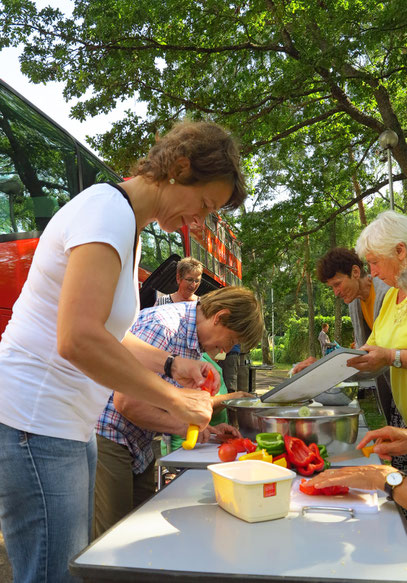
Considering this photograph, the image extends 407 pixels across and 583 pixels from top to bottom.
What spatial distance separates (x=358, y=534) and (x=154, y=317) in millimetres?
1807

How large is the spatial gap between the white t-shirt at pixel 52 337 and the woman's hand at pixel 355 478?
790mm

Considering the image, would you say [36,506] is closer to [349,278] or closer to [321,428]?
[321,428]

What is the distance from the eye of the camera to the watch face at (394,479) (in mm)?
1881

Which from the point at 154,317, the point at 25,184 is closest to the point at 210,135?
the point at 154,317

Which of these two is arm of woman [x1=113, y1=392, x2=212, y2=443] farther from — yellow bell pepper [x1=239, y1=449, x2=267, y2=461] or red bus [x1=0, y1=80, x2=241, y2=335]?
red bus [x1=0, y1=80, x2=241, y2=335]

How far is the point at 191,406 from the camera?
166 cm

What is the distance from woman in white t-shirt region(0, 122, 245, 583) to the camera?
1424mm

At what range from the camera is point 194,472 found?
2363mm

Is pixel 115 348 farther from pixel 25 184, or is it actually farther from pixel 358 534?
pixel 25 184

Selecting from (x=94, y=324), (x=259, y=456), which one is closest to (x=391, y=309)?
(x=259, y=456)

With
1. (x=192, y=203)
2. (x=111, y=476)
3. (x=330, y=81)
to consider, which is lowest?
(x=111, y=476)

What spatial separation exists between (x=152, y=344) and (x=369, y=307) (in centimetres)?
280

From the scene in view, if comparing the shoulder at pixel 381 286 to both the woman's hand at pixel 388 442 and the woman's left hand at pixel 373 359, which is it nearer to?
the woman's left hand at pixel 373 359

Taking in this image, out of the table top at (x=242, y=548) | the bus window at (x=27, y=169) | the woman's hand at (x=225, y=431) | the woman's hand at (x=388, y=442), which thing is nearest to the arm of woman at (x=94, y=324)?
the table top at (x=242, y=548)
